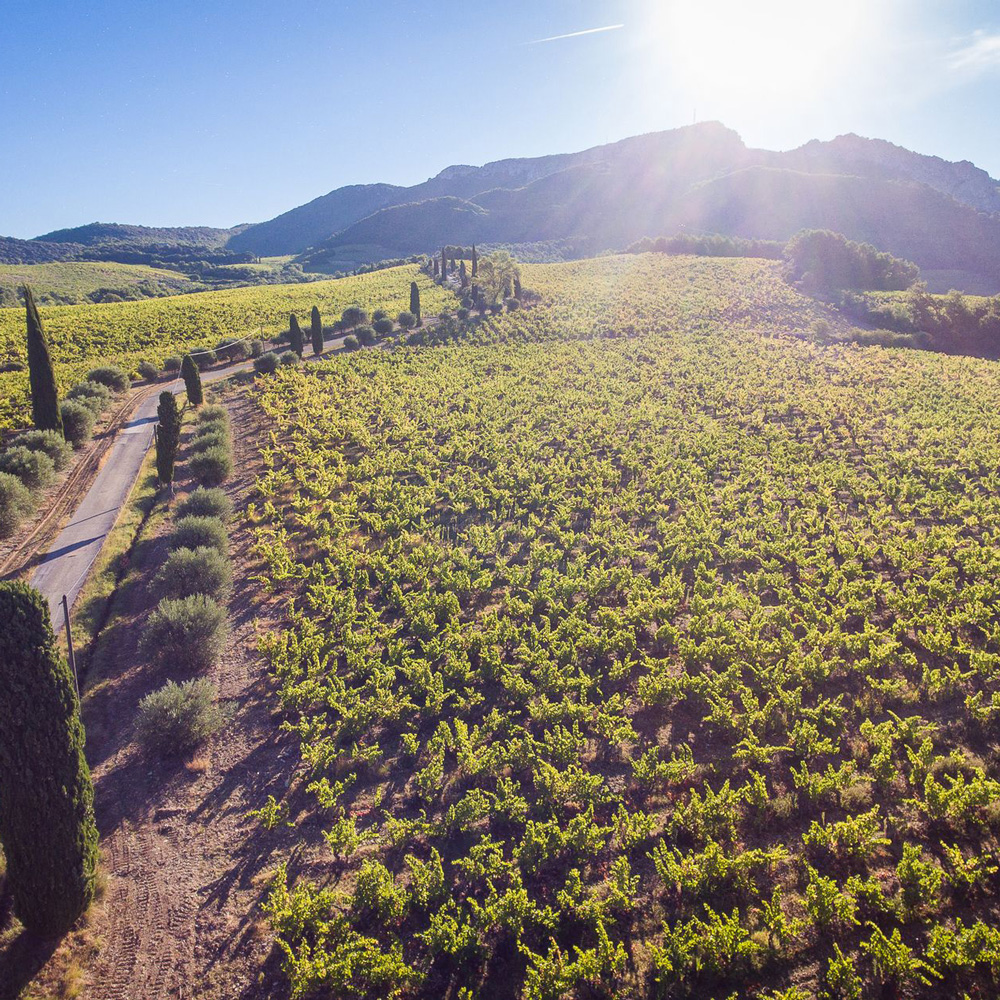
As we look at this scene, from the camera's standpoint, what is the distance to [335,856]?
390 inches

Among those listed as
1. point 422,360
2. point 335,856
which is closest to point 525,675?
point 335,856

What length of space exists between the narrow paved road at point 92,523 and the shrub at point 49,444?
1642mm

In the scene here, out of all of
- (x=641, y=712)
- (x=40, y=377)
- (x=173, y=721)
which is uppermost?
(x=40, y=377)

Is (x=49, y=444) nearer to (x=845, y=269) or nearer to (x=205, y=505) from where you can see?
(x=205, y=505)

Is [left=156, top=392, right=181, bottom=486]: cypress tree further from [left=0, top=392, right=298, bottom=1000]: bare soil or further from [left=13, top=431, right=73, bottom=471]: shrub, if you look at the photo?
[left=0, top=392, right=298, bottom=1000]: bare soil

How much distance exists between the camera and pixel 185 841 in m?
10.2

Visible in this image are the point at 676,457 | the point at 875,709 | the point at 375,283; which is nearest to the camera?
the point at 875,709

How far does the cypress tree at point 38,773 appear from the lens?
7.84 metres

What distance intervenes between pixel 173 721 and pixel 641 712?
10329 mm

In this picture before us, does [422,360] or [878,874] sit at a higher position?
[422,360]

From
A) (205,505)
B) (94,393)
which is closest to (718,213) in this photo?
(94,393)

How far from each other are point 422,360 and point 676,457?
88.4 ft

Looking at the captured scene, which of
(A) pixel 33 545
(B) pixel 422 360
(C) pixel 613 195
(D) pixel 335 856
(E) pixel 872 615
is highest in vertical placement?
(C) pixel 613 195

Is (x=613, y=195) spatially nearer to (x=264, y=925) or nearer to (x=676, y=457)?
(x=676, y=457)
